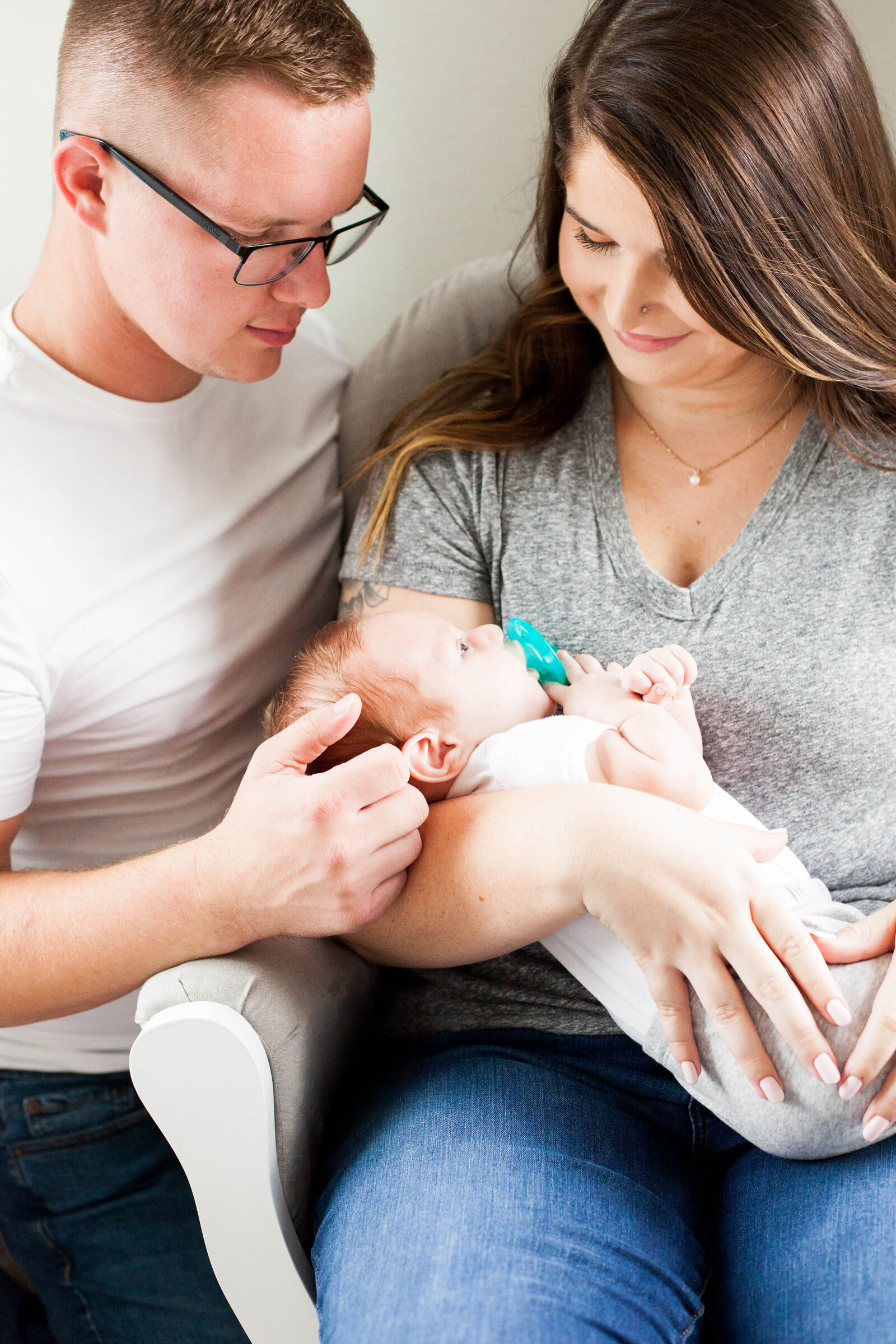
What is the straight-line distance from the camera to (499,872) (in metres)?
1.18

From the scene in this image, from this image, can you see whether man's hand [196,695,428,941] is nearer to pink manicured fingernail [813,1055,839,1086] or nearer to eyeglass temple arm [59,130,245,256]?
pink manicured fingernail [813,1055,839,1086]

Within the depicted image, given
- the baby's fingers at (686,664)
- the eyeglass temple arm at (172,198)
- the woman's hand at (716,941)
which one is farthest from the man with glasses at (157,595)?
the baby's fingers at (686,664)

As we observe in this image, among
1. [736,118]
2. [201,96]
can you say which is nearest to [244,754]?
[201,96]

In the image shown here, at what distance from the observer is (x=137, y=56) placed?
3.97 ft

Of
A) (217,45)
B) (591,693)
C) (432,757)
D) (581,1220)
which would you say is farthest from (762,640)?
(217,45)

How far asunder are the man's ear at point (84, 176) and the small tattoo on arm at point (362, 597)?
585 millimetres

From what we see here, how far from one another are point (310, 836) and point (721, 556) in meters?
0.70

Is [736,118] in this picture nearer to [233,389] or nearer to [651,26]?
[651,26]

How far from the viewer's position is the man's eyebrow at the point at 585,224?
1.27 m

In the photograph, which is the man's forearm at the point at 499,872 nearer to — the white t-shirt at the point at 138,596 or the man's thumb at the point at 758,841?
the man's thumb at the point at 758,841

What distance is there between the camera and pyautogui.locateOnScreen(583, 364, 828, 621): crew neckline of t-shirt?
4.55ft

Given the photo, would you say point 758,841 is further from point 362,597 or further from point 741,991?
point 362,597

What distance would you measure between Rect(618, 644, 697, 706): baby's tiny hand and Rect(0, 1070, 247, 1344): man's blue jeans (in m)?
1.04

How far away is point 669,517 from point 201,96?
2.66 feet
